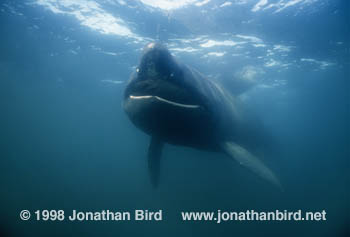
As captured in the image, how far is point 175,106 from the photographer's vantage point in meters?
3.86

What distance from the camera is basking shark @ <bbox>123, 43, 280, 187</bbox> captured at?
12.1 ft

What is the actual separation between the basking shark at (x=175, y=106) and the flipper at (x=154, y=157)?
1625 mm

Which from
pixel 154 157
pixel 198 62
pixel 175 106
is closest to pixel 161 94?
pixel 175 106

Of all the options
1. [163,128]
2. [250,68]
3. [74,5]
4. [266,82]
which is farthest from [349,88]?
[163,128]

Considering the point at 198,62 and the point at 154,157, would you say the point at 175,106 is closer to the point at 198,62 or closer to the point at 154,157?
the point at 154,157

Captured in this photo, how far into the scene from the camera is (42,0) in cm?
1548

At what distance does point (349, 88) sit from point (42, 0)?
40747 millimetres

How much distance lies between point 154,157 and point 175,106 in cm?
378

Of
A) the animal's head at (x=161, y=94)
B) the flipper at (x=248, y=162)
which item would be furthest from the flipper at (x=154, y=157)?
the animal's head at (x=161, y=94)

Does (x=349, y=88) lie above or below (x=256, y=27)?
below

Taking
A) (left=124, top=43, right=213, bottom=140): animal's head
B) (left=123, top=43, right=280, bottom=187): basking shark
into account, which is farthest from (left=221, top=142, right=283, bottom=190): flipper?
(left=124, top=43, right=213, bottom=140): animal's head

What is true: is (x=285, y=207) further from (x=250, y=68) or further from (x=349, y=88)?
(x=349, y=88)

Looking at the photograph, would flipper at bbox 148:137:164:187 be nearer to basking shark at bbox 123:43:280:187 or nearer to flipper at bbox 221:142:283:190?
basking shark at bbox 123:43:280:187

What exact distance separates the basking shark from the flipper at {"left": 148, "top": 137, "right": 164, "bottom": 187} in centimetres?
163
